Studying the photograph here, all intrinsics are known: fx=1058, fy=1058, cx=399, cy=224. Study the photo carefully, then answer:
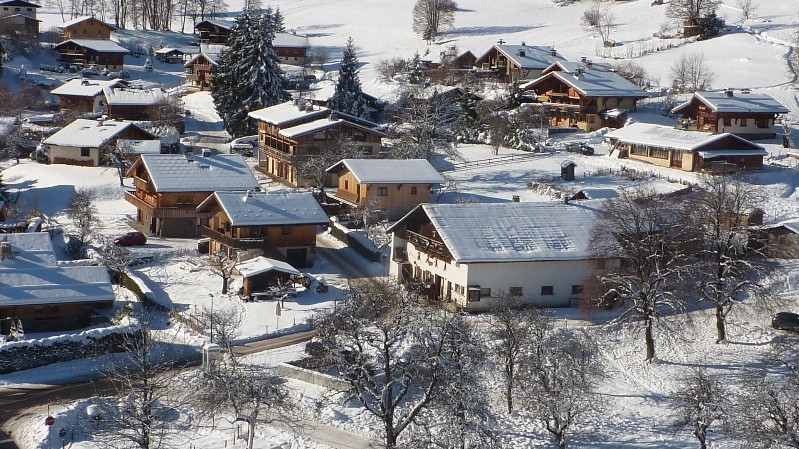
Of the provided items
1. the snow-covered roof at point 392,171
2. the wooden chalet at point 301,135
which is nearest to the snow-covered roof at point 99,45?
the wooden chalet at point 301,135

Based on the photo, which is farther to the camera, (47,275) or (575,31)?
(575,31)

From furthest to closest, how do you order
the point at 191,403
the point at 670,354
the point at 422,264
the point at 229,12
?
the point at 229,12 → the point at 422,264 → the point at 670,354 → the point at 191,403

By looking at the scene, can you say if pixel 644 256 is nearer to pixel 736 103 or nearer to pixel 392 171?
pixel 392 171

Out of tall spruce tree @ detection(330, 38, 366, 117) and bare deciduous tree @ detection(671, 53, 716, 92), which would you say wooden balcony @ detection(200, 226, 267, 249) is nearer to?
tall spruce tree @ detection(330, 38, 366, 117)

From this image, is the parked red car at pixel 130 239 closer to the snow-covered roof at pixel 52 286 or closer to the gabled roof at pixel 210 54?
the snow-covered roof at pixel 52 286

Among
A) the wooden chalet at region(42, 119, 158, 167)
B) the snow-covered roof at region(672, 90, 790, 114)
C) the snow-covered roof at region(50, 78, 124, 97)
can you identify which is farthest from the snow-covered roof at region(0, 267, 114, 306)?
the snow-covered roof at region(50, 78, 124, 97)

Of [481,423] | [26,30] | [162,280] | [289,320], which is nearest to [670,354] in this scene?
[481,423]

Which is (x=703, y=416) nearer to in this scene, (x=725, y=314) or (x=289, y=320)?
(x=725, y=314)

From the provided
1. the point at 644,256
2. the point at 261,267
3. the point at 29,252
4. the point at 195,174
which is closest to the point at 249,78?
the point at 195,174
